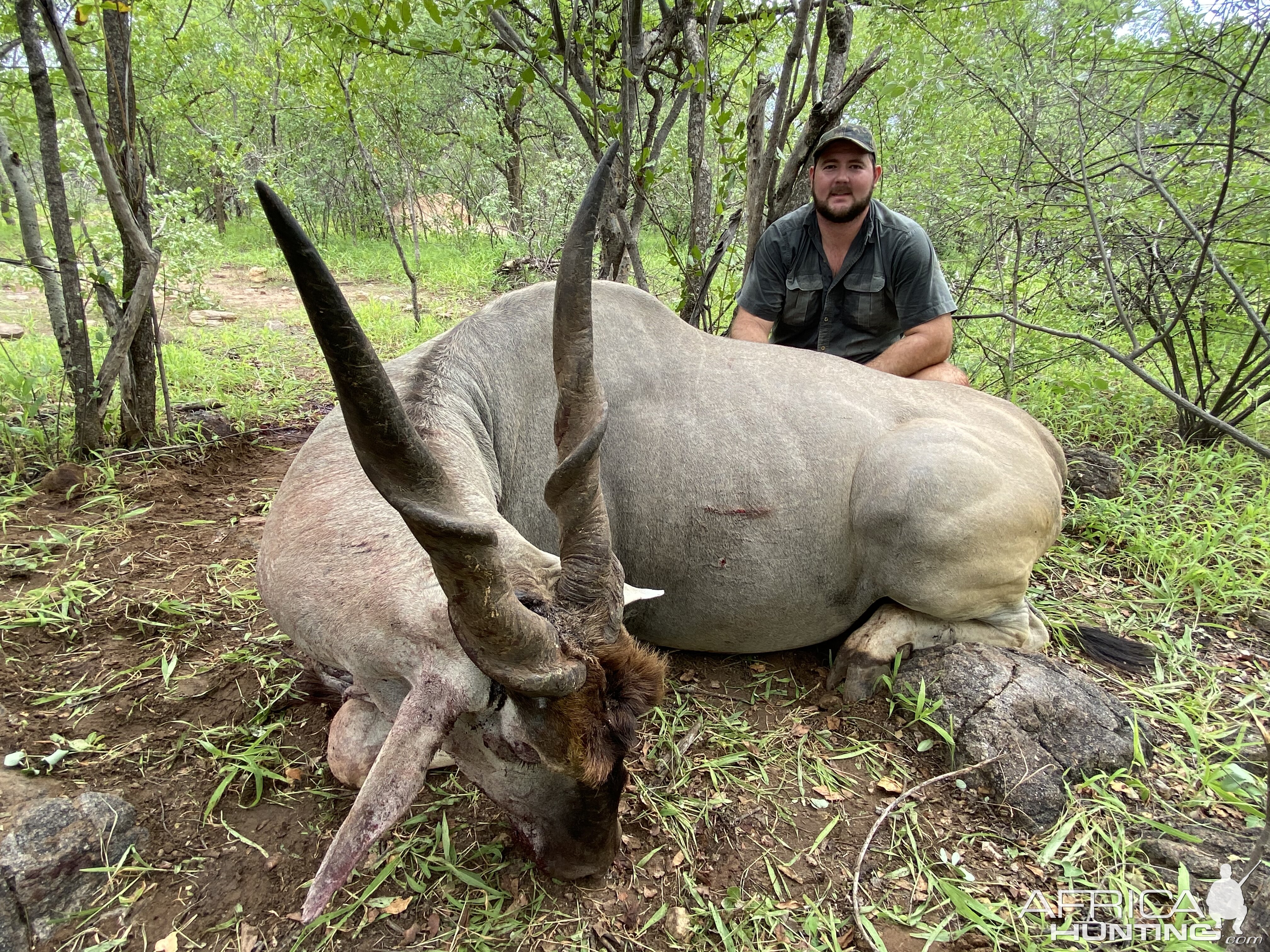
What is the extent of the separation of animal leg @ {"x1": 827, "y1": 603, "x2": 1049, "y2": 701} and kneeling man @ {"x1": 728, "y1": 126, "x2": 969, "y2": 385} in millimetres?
1939

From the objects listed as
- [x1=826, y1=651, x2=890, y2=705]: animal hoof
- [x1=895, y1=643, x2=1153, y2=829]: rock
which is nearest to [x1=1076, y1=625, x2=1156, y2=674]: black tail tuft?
[x1=895, y1=643, x2=1153, y2=829]: rock

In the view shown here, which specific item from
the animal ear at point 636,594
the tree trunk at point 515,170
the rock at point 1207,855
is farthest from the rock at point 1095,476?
the tree trunk at point 515,170

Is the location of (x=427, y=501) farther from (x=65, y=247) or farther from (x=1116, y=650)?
(x=65, y=247)

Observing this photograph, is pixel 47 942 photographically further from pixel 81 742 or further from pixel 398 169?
pixel 398 169

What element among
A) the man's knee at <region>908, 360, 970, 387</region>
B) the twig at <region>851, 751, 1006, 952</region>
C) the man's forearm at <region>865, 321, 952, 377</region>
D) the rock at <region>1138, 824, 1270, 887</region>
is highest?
the man's forearm at <region>865, 321, 952, 377</region>

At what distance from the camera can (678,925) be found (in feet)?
8.07

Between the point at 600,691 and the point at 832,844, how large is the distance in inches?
55.5

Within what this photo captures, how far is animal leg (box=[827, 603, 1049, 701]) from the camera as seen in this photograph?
3568 millimetres

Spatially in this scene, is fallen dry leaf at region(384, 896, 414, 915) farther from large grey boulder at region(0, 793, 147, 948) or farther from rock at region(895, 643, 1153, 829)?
rock at region(895, 643, 1153, 829)

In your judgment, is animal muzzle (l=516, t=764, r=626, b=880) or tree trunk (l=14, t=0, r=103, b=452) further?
tree trunk (l=14, t=0, r=103, b=452)

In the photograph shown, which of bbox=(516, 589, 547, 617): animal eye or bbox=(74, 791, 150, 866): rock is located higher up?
bbox=(516, 589, 547, 617): animal eye

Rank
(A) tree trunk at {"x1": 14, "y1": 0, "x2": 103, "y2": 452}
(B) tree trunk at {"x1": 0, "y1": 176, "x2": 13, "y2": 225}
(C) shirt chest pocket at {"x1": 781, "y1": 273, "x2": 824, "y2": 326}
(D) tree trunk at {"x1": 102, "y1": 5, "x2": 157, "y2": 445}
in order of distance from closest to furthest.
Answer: (A) tree trunk at {"x1": 14, "y1": 0, "x2": 103, "y2": 452}, (D) tree trunk at {"x1": 102, "y1": 5, "x2": 157, "y2": 445}, (C) shirt chest pocket at {"x1": 781, "y1": 273, "x2": 824, "y2": 326}, (B) tree trunk at {"x1": 0, "y1": 176, "x2": 13, "y2": 225}

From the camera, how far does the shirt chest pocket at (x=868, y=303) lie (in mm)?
5215

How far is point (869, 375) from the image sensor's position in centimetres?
403
